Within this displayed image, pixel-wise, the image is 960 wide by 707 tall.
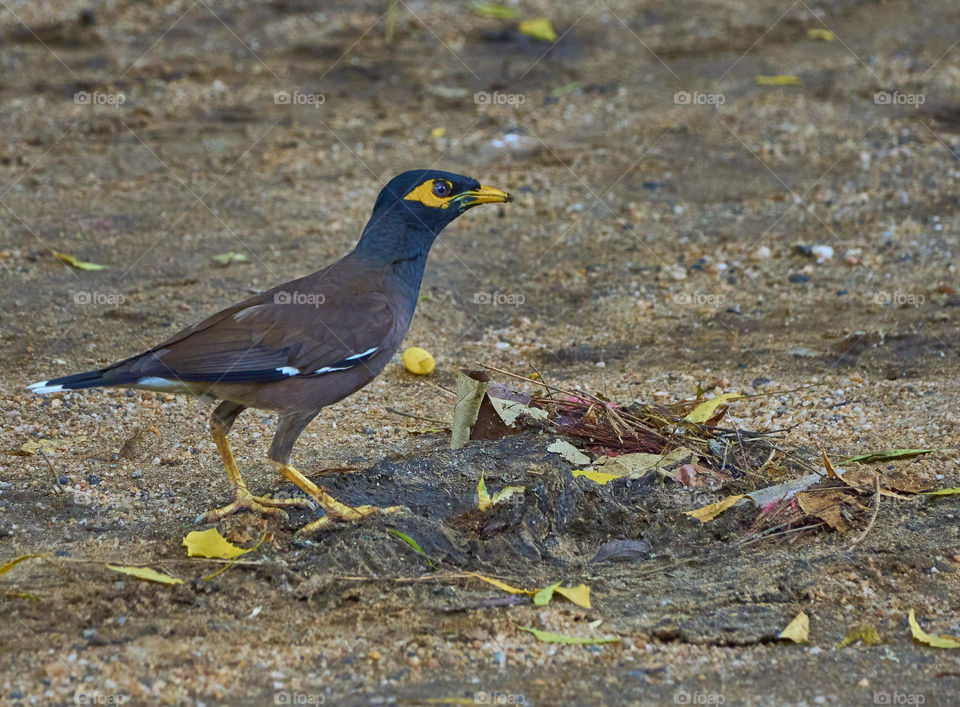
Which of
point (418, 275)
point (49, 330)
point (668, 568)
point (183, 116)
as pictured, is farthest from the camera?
point (183, 116)

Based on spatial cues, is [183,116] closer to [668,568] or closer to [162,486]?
[162,486]

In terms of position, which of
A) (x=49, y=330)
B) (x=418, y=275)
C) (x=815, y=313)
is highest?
Answer: (x=418, y=275)

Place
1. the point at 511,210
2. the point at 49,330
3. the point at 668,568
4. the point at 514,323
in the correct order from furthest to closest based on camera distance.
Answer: the point at 511,210 < the point at 514,323 < the point at 49,330 < the point at 668,568

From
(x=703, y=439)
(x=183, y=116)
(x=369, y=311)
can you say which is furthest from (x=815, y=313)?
(x=183, y=116)

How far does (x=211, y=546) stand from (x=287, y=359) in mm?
834

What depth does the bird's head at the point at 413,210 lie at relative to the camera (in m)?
5.17

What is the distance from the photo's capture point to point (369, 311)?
15.9ft

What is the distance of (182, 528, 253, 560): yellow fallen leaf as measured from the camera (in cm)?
427

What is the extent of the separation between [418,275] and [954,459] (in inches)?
99.5
